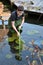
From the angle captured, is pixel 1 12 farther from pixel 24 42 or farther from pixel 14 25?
pixel 24 42

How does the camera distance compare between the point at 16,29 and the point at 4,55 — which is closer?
the point at 4,55

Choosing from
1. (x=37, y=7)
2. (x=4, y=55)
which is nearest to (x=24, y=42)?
(x=4, y=55)

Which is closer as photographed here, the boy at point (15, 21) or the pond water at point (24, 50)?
the pond water at point (24, 50)

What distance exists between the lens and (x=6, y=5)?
10.9 meters

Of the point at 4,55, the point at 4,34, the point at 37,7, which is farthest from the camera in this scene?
the point at 37,7

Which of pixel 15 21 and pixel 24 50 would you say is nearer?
pixel 24 50

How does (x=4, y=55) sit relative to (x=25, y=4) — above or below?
above

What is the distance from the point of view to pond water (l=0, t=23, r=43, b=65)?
569cm

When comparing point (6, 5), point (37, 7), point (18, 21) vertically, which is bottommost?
point (6, 5)

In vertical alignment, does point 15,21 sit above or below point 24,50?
above

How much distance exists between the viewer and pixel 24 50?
6238 millimetres

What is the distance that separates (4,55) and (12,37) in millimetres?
1131

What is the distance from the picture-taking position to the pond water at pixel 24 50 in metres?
5.69

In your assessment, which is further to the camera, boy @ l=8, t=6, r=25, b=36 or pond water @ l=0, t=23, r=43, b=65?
boy @ l=8, t=6, r=25, b=36
